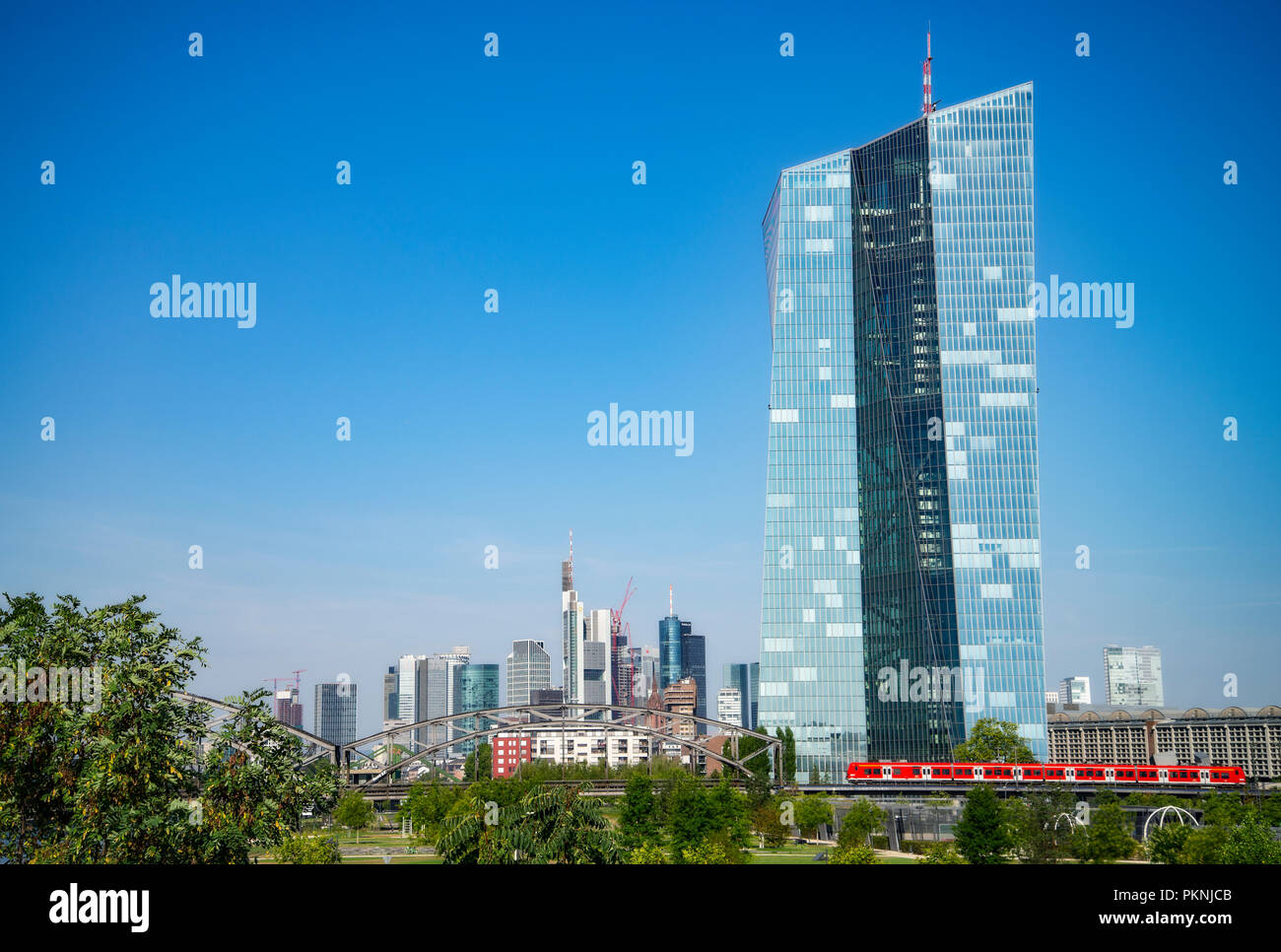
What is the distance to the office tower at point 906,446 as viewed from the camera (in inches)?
6663

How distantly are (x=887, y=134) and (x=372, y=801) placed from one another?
14013 cm

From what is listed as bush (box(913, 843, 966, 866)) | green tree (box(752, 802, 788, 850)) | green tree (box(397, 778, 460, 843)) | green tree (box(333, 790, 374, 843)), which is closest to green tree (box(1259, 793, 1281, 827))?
bush (box(913, 843, 966, 866))

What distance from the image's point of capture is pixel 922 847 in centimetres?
10206

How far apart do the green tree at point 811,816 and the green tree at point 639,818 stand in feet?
85.9

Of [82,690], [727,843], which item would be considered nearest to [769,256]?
[727,843]

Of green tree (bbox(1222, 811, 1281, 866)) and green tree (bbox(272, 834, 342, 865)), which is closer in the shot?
green tree (bbox(1222, 811, 1281, 866))

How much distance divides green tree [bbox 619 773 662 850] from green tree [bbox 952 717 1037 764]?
213ft

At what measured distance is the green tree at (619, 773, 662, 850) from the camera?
94312 mm

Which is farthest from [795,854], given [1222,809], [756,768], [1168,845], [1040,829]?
[756,768]

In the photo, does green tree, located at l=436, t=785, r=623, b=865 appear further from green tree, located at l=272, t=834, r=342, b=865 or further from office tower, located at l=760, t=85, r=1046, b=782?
office tower, located at l=760, t=85, r=1046, b=782

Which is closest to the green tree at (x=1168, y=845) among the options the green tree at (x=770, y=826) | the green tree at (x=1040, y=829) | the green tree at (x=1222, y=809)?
the green tree at (x=1040, y=829)

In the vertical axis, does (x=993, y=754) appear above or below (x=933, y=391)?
below

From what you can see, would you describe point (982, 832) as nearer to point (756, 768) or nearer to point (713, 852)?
point (713, 852)
